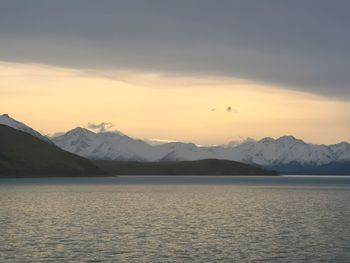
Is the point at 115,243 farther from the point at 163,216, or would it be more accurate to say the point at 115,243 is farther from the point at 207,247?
the point at 163,216

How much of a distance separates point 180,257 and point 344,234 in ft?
96.6

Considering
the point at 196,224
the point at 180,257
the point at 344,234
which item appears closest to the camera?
the point at 180,257

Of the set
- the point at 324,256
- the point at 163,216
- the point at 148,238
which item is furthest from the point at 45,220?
the point at 324,256

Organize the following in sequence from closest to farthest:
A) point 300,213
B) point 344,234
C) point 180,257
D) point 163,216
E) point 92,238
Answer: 1. point 180,257
2. point 92,238
3. point 344,234
4. point 163,216
5. point 300,213

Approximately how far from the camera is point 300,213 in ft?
391

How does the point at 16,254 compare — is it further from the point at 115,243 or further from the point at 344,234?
the point at 344,234

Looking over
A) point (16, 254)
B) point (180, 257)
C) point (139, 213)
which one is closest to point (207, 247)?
point (180, 257)

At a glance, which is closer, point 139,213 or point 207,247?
Answer: point 207,247

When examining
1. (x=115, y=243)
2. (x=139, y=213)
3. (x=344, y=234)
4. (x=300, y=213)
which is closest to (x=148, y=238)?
(x=115, y=243)

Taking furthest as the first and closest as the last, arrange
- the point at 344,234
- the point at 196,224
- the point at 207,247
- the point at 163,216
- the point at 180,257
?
1. the point at 163,216
2. the point at 196,224
3. the point at 344,234
4. the point at 207,247
5. the point at 180,257

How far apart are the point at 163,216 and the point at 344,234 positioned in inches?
1424

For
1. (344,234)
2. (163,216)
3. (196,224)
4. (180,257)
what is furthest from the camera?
(163,216)

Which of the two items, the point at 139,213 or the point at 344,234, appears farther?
the point at 139,213

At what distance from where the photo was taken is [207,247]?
2761 inches
